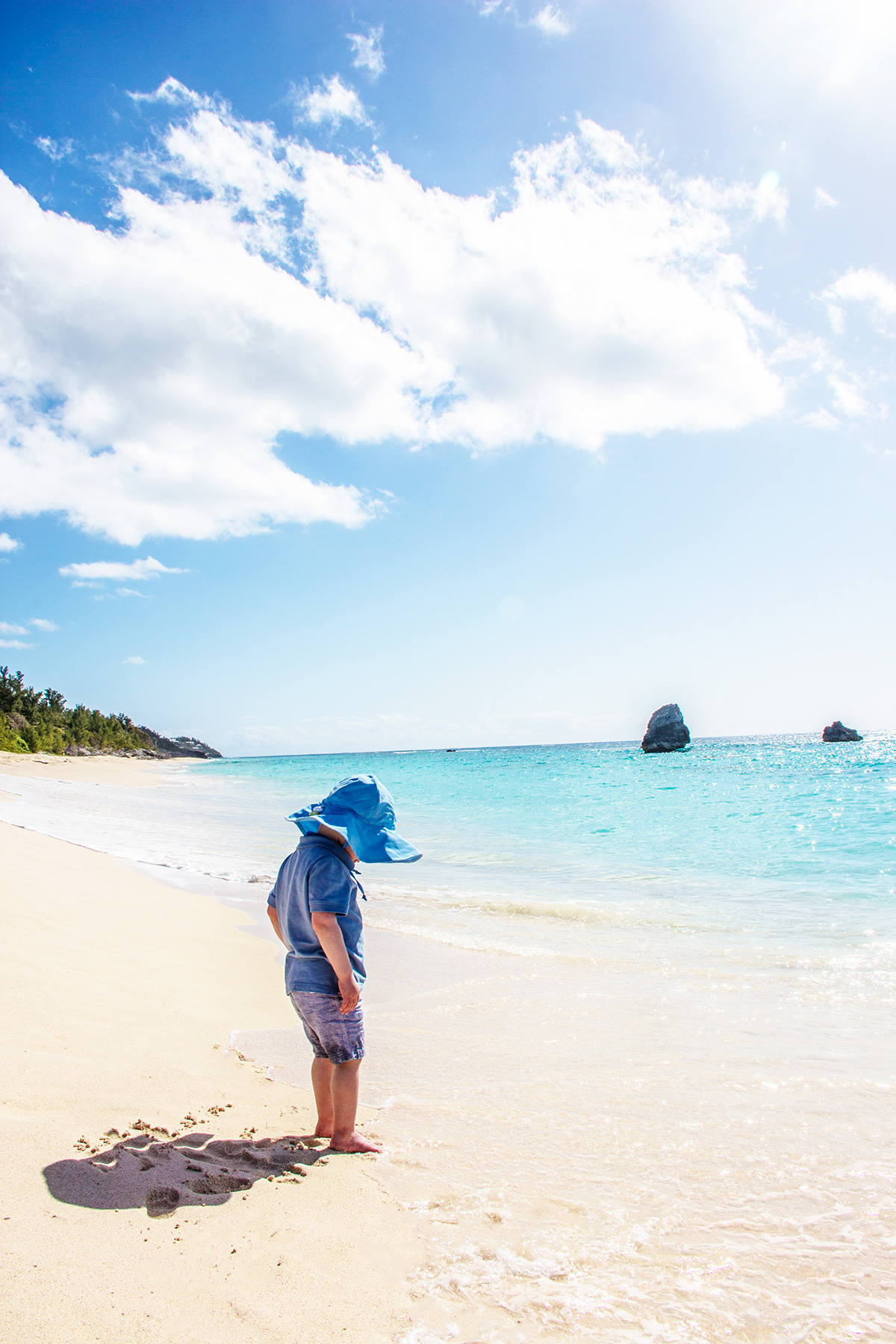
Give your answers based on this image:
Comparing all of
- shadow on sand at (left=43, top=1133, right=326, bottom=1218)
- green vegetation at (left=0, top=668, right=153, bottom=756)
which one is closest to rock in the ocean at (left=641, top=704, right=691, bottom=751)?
green vegetation at (left=0, top=668, right=153, bottom=756)

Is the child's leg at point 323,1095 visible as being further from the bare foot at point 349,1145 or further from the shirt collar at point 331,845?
the shirt collar at point 331,845

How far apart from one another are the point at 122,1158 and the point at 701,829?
1809 cm

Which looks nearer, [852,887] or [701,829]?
[852,887]

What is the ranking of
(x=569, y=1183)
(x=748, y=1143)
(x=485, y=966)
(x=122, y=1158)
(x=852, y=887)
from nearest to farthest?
(x=122, y=1158) → (x=569, y=1183) → (x=748, y=1143) → (x=485, y=966) → (x=852, y=887)

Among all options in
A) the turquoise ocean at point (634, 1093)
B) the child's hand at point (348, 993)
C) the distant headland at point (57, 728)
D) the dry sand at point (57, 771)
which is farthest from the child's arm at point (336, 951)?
the distant headland at point (57, 728)

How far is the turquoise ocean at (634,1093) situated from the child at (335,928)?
45 centimetres

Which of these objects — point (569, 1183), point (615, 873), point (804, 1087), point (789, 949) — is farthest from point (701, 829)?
point (569, 1183)

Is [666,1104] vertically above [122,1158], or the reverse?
[122,1158]

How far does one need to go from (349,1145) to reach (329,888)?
4.12ft

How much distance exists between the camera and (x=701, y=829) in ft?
61.5

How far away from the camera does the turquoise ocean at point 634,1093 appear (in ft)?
7.97

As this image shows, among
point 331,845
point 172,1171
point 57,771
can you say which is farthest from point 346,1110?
point 57,771

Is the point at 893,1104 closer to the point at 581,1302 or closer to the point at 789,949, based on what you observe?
the point at 581,1302

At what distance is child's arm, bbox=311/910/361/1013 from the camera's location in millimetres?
3178
